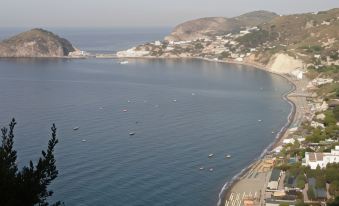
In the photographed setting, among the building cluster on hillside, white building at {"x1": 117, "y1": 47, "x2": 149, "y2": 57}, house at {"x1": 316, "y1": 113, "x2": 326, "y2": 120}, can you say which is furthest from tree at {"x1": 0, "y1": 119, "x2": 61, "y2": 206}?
white building at {"x1": 117, "y1": 47, "x2": 149, "y2": 57}

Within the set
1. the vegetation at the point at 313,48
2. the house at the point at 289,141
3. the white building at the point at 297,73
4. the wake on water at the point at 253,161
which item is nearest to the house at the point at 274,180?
the wake on water at the point at 253,161

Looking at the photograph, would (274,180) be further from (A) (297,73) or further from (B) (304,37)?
(B) (304,37)

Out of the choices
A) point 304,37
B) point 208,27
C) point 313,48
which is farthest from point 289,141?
point 208,27

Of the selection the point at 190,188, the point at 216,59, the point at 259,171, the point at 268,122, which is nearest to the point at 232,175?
the point at 259,171

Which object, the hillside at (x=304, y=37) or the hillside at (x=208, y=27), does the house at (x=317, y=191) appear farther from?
the hillside at (x=208, y=27)

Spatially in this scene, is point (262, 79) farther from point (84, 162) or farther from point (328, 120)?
point (84, 162)
